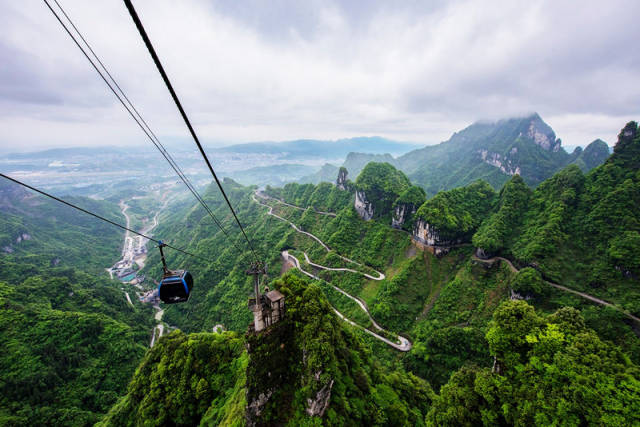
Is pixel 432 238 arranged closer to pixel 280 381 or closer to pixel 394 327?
pixel 394 327

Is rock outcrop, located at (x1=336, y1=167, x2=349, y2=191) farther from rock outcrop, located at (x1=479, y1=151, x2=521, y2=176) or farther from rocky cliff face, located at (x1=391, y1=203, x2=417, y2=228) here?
rock outcrop, located at (x1=479, y1=151, x2=521, y2=176)

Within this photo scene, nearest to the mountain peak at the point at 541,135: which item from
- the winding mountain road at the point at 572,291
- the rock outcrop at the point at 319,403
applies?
the winding mountain road at the point at 572,291

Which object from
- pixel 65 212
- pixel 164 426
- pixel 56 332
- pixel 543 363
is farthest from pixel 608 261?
pixel 65 212

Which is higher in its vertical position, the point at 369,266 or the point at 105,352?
the point at 369,266

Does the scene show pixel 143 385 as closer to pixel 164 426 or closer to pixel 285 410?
pixel 164 426

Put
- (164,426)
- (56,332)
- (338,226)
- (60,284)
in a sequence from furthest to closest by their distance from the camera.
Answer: (338,226), (60,284), (56,332), (164,426)

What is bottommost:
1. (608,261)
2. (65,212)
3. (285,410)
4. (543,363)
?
(65,212)
